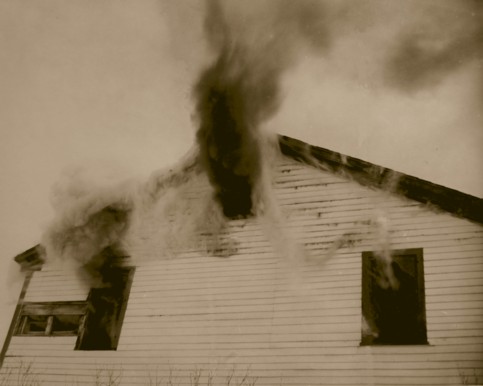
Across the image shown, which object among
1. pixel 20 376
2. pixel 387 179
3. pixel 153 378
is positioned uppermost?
pixel 387 179

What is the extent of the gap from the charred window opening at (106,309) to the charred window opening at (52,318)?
0.74 ft

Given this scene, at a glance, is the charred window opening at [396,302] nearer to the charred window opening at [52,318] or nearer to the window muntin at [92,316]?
the window muntin at [92,316]

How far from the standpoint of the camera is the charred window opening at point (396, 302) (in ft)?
28.0

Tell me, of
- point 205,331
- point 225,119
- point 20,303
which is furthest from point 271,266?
point 20,303

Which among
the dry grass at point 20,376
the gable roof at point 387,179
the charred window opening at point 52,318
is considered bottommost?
the dry grass at point 20,376

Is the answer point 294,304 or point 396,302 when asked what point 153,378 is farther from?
point 396,302

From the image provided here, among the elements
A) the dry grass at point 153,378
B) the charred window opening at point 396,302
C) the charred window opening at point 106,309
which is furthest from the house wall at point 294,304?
the charred window opening at point 106,309

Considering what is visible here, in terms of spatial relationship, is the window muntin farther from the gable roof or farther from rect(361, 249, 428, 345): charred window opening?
rect(361, 249, 428, 345): charred window opening

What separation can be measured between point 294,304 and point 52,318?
6.12 meters

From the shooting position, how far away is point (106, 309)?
38.0ft

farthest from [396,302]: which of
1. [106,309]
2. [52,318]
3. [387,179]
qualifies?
[52,318]

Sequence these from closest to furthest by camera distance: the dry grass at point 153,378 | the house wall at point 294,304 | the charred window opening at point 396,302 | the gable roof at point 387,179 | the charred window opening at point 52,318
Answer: the house wall at point 294,304 → the charred window opening at point 396,302 → the gable roof at point 387,179 → the dry grass at point 153,378 → the charred window opening at point 52,318

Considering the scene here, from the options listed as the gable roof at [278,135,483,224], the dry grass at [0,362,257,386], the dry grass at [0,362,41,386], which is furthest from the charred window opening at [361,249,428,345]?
the dry grass at [0,362,41,386]

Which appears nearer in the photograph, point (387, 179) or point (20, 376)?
point (387, 179)
